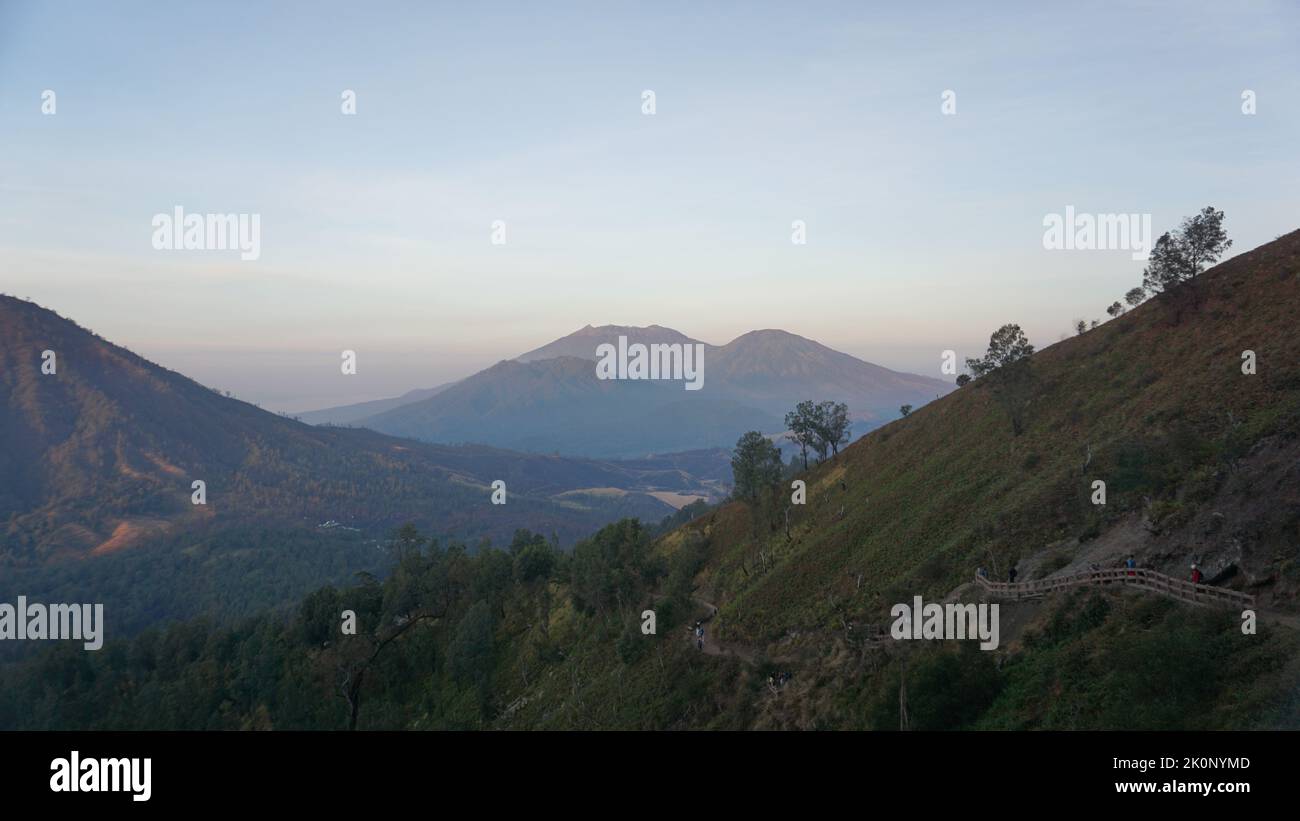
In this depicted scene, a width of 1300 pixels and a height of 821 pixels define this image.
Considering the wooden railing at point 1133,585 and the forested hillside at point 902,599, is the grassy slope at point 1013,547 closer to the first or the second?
the forested hillside at point 902,599

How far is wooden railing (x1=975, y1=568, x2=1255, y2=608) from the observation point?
2038 cm

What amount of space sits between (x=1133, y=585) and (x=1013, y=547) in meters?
9.24

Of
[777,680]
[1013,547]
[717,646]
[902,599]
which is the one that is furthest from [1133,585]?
[717,646]

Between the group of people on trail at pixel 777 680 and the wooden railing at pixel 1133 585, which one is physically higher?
the wooden railing at pixel 1133 585

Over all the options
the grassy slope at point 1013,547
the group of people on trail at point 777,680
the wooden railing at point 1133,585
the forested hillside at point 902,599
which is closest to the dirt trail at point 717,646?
the forested hillside at point 902,599

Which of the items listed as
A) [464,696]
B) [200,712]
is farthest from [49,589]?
[464,696]

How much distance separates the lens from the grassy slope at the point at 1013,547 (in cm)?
2067

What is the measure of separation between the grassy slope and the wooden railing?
86 cm

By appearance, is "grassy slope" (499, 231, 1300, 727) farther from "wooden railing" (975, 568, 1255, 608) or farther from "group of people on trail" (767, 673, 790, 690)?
"wooden railing" (975, 568, 1255, 608)

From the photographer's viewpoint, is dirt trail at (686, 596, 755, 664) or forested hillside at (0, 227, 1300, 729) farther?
dirt trail at (686, 596, 755, 664)

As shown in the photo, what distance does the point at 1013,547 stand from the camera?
32.6 meters

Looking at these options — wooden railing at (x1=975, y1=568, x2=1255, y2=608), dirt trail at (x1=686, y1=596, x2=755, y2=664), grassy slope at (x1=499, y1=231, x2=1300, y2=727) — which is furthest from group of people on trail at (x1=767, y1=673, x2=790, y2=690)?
wooden railing at (x1=975, y1=568, x2=1255, y2=608)

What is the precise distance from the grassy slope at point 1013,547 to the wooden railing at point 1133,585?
859 mm
